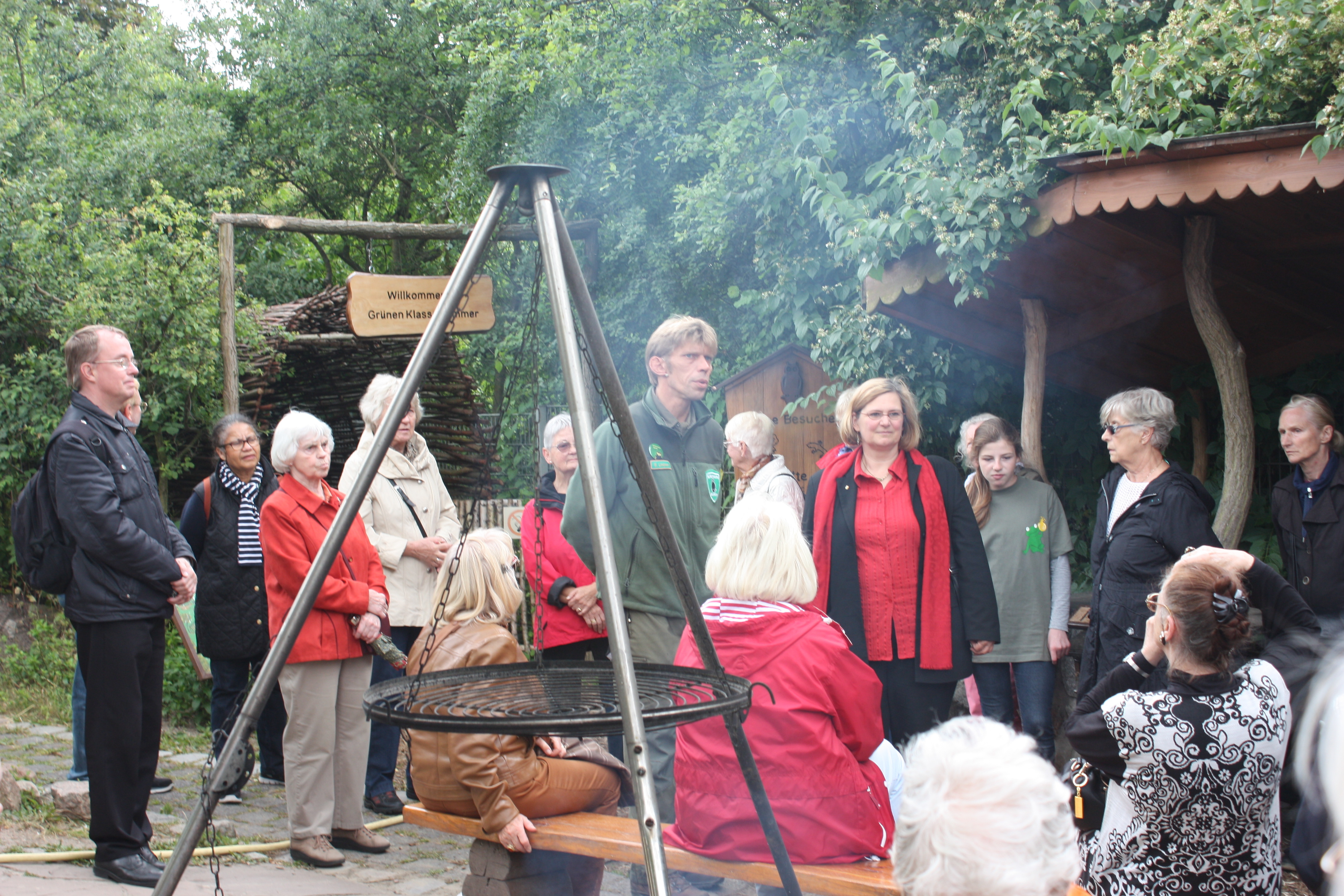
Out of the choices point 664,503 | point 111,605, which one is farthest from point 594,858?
point 111,605

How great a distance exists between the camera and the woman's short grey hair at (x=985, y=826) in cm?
159

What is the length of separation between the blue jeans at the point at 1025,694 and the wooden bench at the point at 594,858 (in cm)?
192

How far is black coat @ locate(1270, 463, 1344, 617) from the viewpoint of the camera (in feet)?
13.7

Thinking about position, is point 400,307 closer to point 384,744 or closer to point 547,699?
point 384,744

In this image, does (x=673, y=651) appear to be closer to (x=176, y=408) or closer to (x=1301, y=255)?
(x=1301, y=255)

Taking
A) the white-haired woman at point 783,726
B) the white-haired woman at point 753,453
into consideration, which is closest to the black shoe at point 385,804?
the white-haired woman at point 753,453

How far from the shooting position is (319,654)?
4.32 metres

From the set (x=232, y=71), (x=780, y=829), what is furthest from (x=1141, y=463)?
(x=232, y=71)

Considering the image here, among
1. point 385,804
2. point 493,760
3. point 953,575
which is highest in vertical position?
point 953,575

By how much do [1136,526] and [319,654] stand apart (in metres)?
3.23

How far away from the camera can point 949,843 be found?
1.61 metres

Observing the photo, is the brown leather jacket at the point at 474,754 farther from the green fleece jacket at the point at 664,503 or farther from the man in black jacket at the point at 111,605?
the man in black jacket at the point at 111,605

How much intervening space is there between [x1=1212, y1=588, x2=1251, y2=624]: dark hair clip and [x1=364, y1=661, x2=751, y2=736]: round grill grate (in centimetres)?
124

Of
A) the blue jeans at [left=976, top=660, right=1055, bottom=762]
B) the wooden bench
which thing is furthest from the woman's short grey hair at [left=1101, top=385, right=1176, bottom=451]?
the wooden bench
